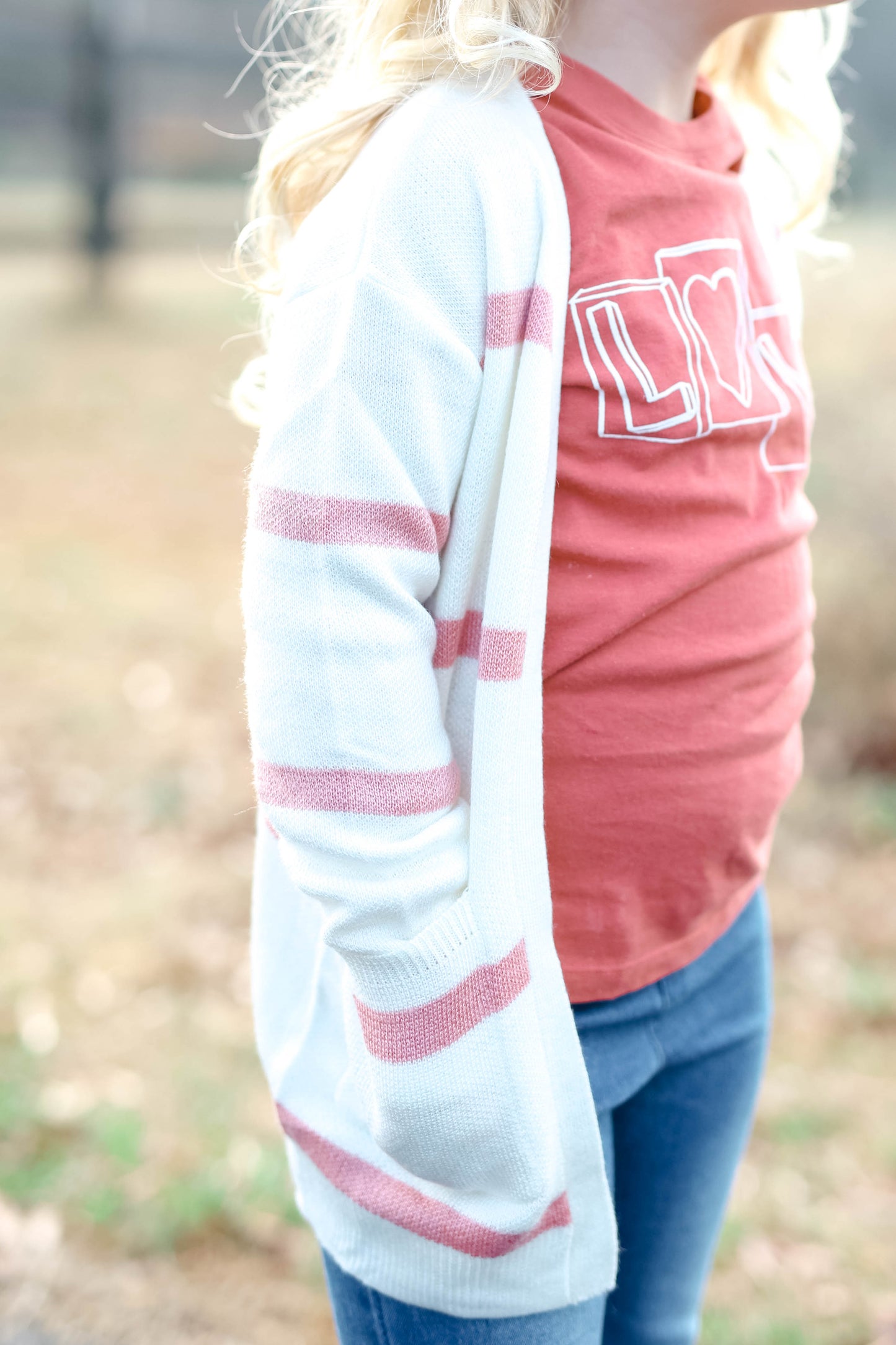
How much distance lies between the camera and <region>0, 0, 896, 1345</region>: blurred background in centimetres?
214

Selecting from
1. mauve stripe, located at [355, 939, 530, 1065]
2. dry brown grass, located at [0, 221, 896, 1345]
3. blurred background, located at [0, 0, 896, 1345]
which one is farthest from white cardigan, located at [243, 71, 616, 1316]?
dry brown grass, located at [0, 221, 896, 1345]

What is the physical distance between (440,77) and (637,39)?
222 mm

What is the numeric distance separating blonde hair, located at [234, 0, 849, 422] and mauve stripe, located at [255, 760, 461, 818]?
0.52 meters

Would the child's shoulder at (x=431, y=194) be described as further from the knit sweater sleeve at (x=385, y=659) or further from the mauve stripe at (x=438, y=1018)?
the mauve stripe at (x=438, y=1018)

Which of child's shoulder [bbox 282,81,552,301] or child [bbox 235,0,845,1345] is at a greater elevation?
child's shoulder [bbox 282,81,552,301]

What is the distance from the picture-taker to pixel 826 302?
6.84m

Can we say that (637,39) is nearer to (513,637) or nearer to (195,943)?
(513,637)

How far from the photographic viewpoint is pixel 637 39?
3.64 feet

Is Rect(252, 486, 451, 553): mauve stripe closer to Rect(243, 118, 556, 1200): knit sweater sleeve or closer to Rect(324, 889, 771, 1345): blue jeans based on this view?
Rect(243, 118, 556, 1200): knit sweater sleeve

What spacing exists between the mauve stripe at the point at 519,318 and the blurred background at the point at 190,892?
489mm

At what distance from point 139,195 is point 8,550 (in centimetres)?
474

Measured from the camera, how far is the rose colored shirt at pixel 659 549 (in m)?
1.04

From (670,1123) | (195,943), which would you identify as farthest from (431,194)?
(195,943)

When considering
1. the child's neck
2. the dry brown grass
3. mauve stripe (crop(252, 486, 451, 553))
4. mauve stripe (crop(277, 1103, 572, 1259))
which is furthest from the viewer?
the dry brown grass
